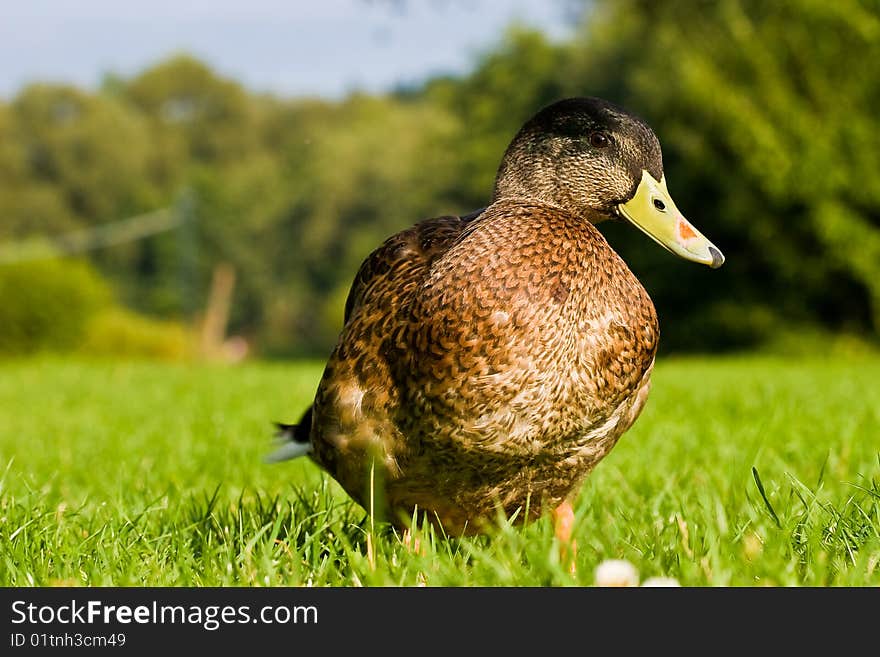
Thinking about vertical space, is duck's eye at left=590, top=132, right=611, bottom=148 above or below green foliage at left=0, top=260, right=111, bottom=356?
above

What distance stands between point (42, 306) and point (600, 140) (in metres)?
19.9

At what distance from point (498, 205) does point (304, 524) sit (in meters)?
1.02

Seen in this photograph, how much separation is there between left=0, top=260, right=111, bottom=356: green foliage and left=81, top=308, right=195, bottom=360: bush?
2.33 feet

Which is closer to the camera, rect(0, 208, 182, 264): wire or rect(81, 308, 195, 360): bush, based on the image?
rect(81, 308, 195, 360): bush

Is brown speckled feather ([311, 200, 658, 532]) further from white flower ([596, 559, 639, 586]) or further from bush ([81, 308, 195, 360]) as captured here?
bush ([81, 308, 195, 360])

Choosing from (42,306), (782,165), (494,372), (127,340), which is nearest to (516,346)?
(494,372)

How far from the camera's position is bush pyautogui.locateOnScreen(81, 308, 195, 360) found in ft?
74.2

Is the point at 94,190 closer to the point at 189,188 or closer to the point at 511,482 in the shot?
the point at 189,188

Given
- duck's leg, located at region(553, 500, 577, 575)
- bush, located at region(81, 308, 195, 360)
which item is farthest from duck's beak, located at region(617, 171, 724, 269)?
bush, located at region(81, 308, 195, 360)

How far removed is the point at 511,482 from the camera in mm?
2344

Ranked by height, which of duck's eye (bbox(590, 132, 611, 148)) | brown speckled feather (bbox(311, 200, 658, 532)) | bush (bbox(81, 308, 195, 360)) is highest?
duck's eye (bbox(590, 132, 611, 148))

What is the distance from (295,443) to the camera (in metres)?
3.14

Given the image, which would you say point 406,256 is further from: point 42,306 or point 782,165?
point 42,306

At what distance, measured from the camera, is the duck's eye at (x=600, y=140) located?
2473 mm
